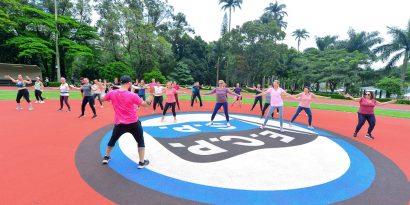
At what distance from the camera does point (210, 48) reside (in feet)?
183

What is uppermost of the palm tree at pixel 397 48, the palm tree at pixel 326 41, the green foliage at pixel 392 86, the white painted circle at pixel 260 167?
the palm tree at pixel 326 41

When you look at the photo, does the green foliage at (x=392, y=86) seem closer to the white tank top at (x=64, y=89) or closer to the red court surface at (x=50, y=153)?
the red court surface at (x=50, y=153)

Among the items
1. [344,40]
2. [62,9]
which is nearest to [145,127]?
[62,9]

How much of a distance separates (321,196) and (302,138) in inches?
163

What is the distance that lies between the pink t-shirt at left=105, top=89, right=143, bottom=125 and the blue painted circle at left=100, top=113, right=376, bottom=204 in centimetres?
105

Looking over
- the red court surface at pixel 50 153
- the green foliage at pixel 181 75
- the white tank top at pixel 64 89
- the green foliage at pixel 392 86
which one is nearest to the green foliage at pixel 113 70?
the green foliage at pixel 181 75

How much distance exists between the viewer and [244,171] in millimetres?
4688

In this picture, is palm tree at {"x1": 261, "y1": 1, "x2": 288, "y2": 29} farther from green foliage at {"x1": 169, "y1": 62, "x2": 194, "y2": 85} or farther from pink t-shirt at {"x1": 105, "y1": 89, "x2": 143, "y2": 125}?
pink t-shirt at {"x1": 105, "y1": 89, "x2": 143, "y2": 125}

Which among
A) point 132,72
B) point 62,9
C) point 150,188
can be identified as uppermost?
point 62,9

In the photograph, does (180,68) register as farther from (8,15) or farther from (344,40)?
(344,40)

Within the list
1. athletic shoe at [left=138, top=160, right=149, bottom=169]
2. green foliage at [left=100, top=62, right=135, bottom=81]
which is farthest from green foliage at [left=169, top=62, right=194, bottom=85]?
athletic shoe at [left=138, top=160, right=149, bottom=169]

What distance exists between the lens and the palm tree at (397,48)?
34.7m

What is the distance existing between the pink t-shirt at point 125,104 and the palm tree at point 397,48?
43.1 m

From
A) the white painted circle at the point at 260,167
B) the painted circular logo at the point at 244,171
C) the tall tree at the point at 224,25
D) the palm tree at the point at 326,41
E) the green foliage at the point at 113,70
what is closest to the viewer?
the painted circular logo at the point at 244,171
